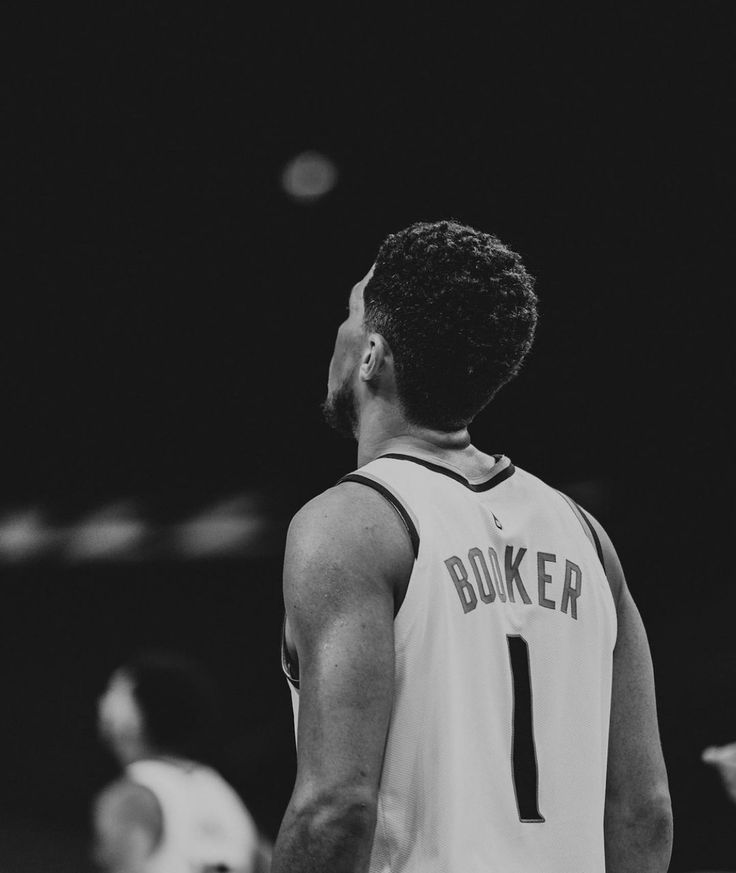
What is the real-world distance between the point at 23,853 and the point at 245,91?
3.16 m

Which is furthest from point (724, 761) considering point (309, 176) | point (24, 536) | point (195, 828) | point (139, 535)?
point (24, 536)

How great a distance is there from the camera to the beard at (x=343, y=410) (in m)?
1.48

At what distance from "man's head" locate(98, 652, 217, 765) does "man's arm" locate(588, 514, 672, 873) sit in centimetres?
245

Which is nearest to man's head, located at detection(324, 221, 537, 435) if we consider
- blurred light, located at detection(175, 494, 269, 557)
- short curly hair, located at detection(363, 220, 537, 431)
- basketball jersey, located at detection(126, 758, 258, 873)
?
short curly hair, located at detection(363, 220, 537, 431)

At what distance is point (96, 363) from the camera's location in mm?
5172

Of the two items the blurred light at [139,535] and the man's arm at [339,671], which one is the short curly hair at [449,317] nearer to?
the man's arm at [339,671]

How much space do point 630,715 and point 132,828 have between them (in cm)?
220

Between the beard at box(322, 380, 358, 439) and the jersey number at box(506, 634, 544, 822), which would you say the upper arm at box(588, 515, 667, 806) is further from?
the beard at box(322, 380, 358, 439)

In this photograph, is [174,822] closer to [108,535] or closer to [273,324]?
[108,535]

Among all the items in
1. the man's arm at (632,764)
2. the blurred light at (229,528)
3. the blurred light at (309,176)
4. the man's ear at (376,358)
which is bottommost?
the blurred light at (229,528)

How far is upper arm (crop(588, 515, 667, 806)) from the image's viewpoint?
140cm

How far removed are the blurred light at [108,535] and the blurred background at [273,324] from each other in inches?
0.4

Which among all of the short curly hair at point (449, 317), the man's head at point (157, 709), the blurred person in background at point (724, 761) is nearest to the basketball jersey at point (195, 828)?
the man's head at point (157, 709)

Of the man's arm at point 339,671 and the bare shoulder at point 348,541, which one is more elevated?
the bare shoulder at point 348,541
